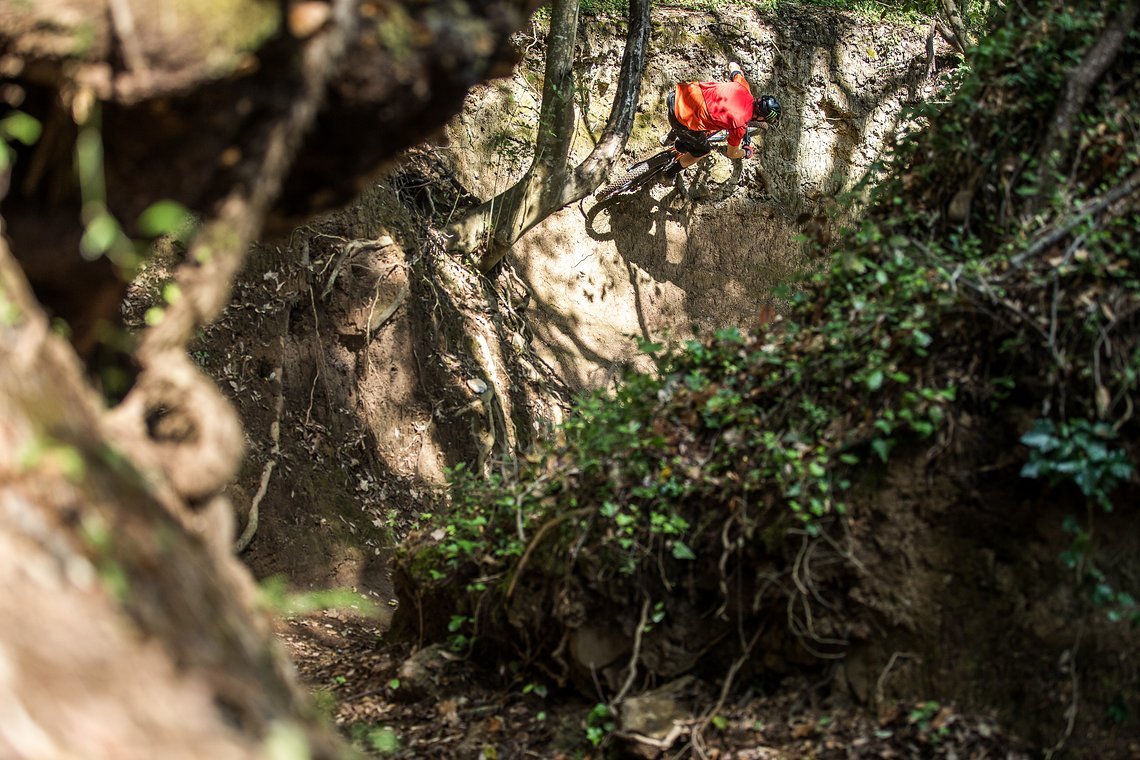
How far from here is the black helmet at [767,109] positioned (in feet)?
34.8

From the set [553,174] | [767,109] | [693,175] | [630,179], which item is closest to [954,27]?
[767,109]

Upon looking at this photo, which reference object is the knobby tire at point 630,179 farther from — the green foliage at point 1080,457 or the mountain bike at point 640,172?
the green foliage at point 1080,457

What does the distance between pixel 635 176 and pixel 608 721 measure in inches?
330

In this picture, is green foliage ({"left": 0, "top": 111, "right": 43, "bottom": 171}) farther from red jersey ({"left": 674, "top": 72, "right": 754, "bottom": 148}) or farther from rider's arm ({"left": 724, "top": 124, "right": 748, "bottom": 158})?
rider's arm ({"left": 724, "top": 124, "right": 748, "bottom": 158})

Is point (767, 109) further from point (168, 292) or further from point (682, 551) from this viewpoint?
point (168, 292)

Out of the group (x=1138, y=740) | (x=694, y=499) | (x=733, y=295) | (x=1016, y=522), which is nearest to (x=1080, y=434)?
(x=1016, y=522)

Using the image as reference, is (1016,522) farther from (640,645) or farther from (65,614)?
(65,614)

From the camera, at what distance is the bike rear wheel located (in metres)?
11.7

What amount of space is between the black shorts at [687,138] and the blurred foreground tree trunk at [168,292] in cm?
845

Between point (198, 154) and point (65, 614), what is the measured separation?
1286 mm

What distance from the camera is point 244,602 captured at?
7.77 feet

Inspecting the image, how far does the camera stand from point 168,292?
8.39 ft

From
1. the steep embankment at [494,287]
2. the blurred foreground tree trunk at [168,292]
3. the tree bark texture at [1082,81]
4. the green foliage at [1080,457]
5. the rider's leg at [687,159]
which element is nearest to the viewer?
the blurred foreground tree trunk at [168,292]

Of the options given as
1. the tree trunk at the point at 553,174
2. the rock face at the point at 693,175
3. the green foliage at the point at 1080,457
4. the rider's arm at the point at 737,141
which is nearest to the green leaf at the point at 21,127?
the green foliage at the point at 1080,457
